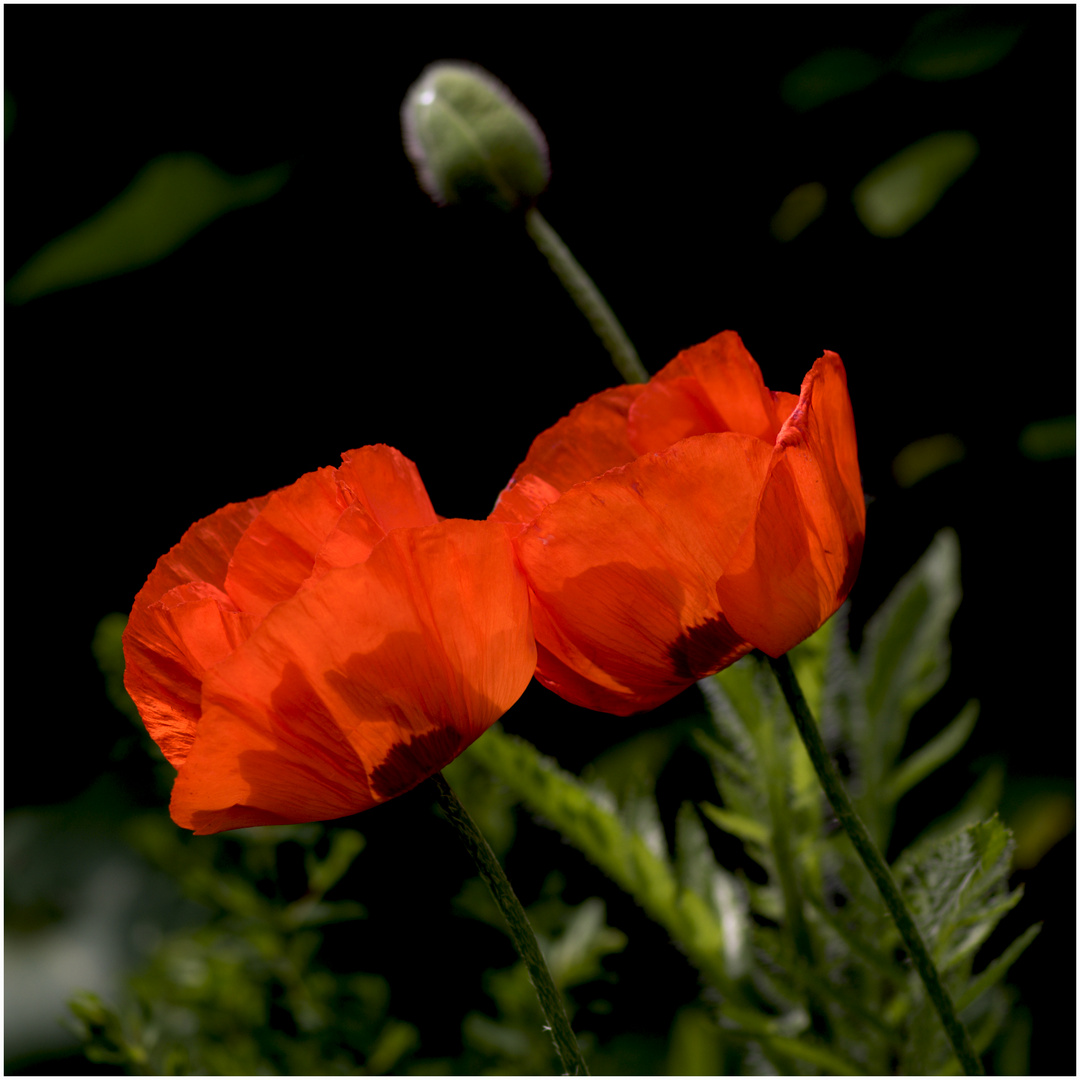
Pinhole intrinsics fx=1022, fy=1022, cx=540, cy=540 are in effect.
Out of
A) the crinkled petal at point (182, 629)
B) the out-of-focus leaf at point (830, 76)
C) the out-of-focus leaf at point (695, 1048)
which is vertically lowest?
the out-of-focus leaf at point (695, 1048)

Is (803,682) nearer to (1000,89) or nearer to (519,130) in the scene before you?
(519,130)

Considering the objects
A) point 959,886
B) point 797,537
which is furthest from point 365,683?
point 959,886

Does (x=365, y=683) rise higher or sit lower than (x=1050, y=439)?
higher

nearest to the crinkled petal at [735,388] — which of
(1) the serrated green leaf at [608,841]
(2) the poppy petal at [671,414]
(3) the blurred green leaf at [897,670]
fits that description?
(2) the poppy petal at [671,414]

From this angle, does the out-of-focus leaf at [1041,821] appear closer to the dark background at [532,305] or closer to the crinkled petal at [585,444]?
the dark background at [532,305]

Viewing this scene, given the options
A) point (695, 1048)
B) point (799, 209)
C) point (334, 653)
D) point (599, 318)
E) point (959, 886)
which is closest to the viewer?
point (334, 653)

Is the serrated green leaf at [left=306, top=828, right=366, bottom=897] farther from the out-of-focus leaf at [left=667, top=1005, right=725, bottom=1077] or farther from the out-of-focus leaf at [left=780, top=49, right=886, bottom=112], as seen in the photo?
the out-of-focus leaf at [left=780, top=49, right=886, bottom=112]

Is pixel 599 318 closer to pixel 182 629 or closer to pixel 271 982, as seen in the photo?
pixel 182 629

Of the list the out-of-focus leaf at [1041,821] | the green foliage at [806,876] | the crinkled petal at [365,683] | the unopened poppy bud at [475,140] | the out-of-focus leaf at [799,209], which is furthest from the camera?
the out-of-focus leaf at [799,209]
